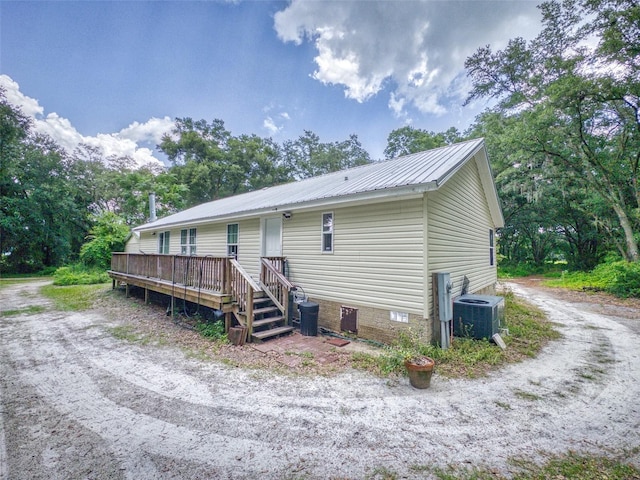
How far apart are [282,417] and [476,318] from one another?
479cm

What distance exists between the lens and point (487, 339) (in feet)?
19.0

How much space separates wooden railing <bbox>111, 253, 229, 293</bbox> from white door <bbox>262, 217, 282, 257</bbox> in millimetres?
2032

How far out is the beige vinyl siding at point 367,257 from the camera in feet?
18.0

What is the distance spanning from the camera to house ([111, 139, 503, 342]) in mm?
5461

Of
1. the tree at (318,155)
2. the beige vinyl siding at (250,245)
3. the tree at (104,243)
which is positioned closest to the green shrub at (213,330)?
the beige vinyl siding at (250,245)

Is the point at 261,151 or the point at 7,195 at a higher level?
the point at 261,151

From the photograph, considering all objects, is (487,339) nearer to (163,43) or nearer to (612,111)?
(163,43)

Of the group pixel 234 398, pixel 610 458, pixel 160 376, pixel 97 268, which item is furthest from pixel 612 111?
→ pixel 97 268

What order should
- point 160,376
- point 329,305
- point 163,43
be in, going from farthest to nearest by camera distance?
point 163,43 < point 329,305 < point 160,376

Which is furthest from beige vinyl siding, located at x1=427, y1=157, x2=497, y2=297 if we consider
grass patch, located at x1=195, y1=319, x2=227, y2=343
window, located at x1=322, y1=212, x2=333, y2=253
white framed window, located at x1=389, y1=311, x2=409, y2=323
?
grass patch, located at x1=195, y1=319, x2=227, y2=343

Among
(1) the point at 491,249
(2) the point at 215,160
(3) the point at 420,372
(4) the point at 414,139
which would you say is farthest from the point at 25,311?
(4) the point at 414,139

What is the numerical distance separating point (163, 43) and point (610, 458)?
16.4 m

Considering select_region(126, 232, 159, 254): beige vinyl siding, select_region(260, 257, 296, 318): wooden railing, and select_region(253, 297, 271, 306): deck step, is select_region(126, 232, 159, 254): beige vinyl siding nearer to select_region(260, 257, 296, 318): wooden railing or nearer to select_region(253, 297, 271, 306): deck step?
select_region(260, 257, 296, 318): wooden railing

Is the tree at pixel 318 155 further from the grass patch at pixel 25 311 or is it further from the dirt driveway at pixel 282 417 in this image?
the dirt driveway at pixel 282 417
